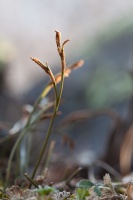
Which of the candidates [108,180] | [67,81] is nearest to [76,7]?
[67,81]

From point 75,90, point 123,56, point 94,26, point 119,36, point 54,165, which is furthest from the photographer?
point 94,26

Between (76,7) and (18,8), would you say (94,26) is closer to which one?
(76,7)

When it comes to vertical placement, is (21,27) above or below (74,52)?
above

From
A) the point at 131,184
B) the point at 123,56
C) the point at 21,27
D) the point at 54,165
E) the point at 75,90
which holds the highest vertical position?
the point at 21,27

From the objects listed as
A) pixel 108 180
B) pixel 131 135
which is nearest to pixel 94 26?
pixel 131 135

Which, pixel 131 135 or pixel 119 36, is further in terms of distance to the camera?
pixel 119 36

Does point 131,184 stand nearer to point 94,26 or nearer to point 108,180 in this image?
point 108,180

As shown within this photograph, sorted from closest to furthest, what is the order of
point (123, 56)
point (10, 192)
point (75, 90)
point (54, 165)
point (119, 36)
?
point (10, 192), point (54, 165), point (75, 90), point (123, 56), point (119, 36)
